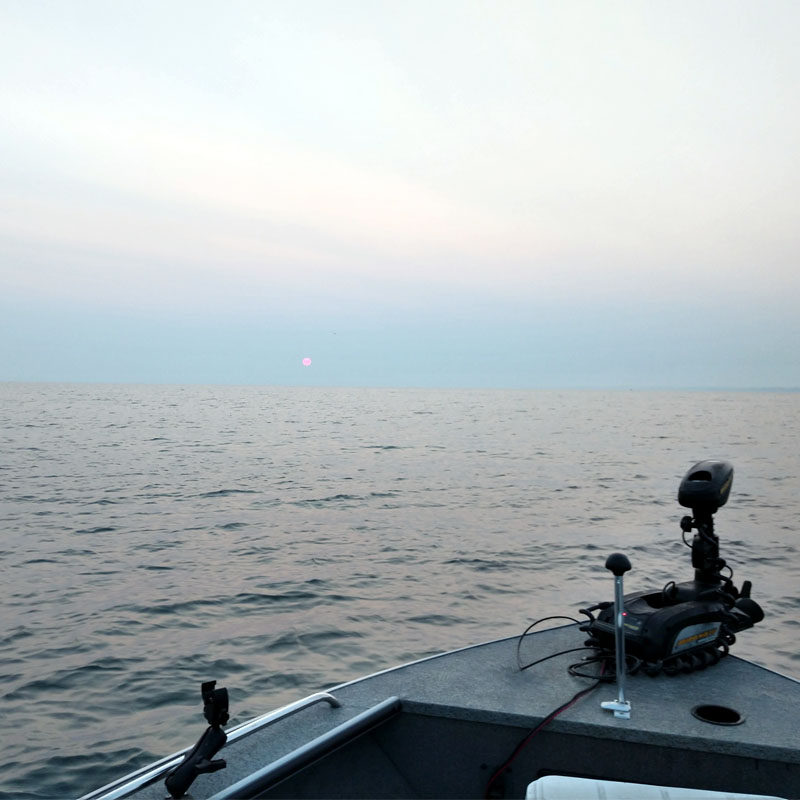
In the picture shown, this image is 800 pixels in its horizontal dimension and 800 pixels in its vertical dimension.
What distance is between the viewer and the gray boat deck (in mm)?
3070

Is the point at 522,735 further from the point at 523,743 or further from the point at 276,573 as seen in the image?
the point at 276,573

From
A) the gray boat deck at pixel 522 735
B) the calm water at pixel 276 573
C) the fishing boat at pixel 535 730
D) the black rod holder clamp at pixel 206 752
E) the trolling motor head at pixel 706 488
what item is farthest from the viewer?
the calm water at pixel 276 573

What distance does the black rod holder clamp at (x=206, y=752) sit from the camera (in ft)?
8.46

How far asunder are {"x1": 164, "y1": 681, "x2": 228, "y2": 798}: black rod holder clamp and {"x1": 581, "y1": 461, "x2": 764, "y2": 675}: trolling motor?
207 cm

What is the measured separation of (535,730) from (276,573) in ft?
28.1

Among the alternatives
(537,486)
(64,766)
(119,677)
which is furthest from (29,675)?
(537,486)

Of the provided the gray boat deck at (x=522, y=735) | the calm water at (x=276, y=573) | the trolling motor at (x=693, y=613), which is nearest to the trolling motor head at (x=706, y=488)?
the trolling motor at (x=693, y=613)

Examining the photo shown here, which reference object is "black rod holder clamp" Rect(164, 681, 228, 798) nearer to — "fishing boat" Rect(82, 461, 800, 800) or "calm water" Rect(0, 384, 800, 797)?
"fishing boat" Rect(82, 461, 800, 800)

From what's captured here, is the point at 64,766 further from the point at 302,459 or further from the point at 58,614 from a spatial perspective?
the point at 302,459

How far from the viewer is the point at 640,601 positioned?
14.8ft

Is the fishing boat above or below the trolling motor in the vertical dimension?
below

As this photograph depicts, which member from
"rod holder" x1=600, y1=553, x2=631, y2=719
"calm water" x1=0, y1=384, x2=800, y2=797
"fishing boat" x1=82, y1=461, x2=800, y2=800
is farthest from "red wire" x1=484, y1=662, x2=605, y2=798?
"calm water" x1=0, y1=384, x2=800, y2=797

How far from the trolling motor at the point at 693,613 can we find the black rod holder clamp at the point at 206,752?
6.78ft

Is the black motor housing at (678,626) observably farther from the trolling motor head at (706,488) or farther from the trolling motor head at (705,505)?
the trolling motor head at (706,488)
